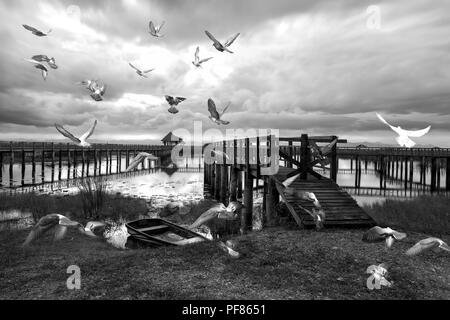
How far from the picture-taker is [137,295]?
5762 millimetres

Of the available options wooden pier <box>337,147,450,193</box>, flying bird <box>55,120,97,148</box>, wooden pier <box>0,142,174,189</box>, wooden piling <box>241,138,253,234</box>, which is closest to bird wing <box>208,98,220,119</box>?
flying bird <box>55,120,97,148</box>

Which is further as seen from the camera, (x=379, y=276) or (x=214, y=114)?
(x=379, y=276)

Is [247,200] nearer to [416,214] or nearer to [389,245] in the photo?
[416,214]

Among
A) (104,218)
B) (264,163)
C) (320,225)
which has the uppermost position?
(264,163)

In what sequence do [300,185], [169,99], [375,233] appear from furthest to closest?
1. [300,185]
2. [375,233]
3. [169,99]

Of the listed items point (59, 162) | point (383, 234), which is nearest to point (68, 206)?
point (383, 234)

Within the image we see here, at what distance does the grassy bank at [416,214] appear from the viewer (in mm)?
13183

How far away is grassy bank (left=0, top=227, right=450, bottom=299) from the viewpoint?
5.87 metres

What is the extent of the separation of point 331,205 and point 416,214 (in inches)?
341

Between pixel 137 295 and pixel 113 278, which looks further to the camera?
pixel 113 278

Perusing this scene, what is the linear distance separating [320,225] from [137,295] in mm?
5737

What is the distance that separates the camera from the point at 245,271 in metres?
6.82
